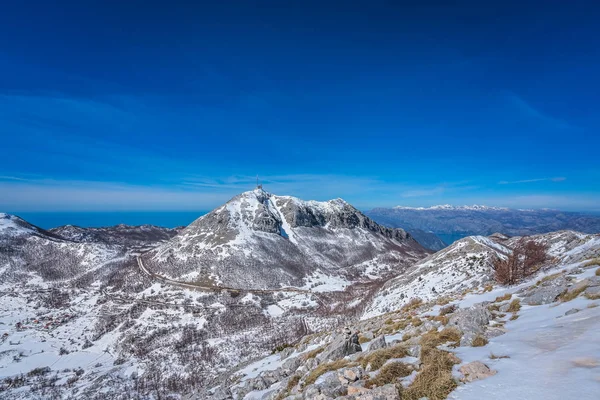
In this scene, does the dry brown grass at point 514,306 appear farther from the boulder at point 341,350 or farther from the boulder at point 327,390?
the boulder at point 327,390

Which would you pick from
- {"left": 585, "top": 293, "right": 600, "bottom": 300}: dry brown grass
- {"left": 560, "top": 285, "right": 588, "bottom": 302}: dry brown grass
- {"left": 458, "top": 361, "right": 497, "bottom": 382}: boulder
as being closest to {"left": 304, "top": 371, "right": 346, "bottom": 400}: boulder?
{"left": 458, "top": 361, "right": 497, "bottom": 382}: boulder

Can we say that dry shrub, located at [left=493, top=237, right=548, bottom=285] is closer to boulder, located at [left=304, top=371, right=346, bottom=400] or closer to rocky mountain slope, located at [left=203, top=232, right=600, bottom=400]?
rocky mountain slope, located at [left=203, top=232, right=600, bottom=400]

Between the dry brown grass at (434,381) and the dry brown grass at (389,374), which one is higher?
the dry brown grass at (434,381)

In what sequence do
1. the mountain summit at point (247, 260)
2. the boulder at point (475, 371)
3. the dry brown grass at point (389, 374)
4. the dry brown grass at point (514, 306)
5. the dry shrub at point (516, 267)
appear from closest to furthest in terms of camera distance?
the boulder at point (475, 371)
the dry brown grass at point (389, 374)
the dry brown grass at point (514, 306)
the dry shrub at point (516, 267)
the mountain summit at point (247, 260)

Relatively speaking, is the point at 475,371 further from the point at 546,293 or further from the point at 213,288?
the point at 213,288

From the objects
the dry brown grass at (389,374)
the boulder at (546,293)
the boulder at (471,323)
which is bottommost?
the dry brown grass at (389,374)

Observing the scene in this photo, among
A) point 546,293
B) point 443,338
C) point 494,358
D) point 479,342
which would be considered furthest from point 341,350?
point 546,293

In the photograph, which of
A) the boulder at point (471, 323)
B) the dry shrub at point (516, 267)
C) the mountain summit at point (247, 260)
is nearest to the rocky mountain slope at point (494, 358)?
the boulder at point (471, 323)

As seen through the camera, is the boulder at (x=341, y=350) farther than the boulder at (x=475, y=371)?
Yes
